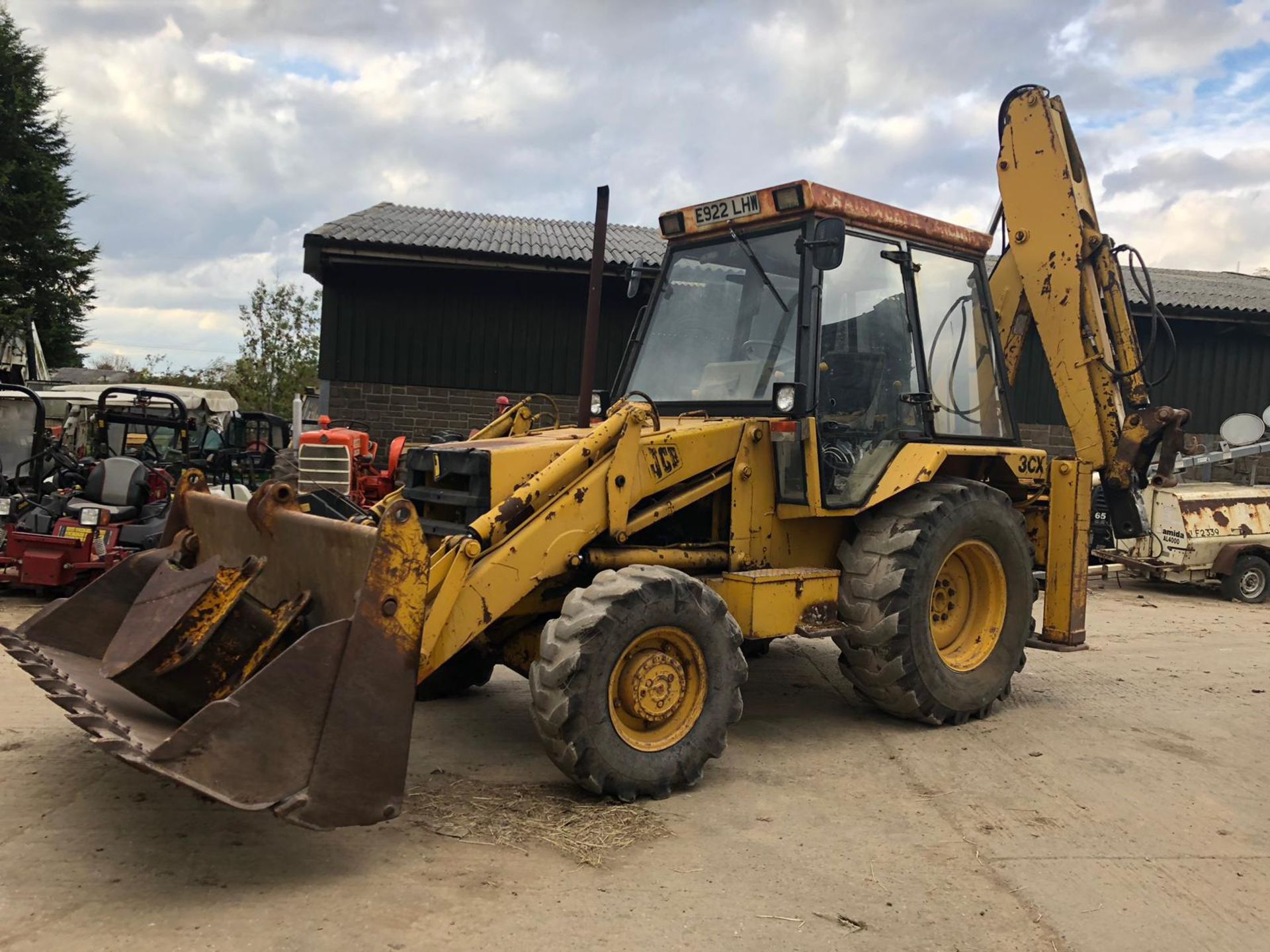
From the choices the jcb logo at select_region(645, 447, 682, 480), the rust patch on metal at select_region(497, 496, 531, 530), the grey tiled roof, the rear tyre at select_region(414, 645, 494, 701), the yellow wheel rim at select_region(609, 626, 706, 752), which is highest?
the grey tiled roof

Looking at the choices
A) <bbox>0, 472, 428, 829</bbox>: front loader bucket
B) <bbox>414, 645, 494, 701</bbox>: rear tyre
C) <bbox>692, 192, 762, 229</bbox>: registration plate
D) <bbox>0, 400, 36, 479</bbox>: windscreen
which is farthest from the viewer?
<bbox>0, 400, 36, 479</bbox>: windscreen

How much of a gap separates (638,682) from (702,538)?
1.30 metres

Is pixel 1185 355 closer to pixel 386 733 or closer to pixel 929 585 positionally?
pixel 929 585

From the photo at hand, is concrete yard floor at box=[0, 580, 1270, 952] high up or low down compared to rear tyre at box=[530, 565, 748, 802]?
down

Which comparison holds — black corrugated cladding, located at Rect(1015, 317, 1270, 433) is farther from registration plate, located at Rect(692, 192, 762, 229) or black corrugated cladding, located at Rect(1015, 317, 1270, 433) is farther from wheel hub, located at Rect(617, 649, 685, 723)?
wheel hub, located at Rect(617, 649, 685, 723)

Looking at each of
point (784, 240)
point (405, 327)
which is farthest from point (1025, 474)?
point (405, 327)

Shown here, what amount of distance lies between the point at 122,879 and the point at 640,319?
410 cm

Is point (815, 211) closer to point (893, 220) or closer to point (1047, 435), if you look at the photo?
point (893, 220)

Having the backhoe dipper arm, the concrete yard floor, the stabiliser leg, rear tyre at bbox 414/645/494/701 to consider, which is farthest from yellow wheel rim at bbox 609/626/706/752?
the backhoe dipper arm

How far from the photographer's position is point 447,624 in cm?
421

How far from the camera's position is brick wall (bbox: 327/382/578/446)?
1484cm

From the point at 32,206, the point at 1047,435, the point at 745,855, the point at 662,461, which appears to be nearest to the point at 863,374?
the point at 662,461

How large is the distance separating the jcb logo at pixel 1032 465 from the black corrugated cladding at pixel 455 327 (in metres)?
9.18

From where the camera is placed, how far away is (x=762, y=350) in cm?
567
